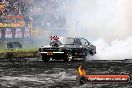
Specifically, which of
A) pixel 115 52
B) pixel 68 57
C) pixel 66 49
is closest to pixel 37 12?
pixel 115 52

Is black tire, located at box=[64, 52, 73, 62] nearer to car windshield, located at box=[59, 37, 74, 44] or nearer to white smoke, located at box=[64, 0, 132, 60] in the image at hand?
car windshield, located at box=[59, 37, 74, 44]

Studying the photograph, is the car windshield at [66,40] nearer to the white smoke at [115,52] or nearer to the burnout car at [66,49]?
the burnout car at [66,49]

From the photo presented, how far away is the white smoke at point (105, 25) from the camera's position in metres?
31.9

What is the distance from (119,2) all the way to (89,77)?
109 ft

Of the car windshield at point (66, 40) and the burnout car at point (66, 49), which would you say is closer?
the burnout car at point (66, 49)

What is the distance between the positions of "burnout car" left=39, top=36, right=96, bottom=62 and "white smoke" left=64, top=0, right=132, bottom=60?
237 centimetres

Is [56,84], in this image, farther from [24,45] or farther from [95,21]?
[95,21]

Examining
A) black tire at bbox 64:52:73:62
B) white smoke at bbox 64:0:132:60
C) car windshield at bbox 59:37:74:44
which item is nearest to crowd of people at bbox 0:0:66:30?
white smoke at bbox 64:0:132:60

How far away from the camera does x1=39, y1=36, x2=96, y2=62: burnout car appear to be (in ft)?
85.1

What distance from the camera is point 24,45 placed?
1823 inches

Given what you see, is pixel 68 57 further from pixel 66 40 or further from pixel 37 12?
pixel 37 12

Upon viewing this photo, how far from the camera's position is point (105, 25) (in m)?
46.6

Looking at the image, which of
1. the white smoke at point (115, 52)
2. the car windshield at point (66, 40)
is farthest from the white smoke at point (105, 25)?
the car windshield at point (66, 40)

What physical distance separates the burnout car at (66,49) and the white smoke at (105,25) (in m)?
2.37
